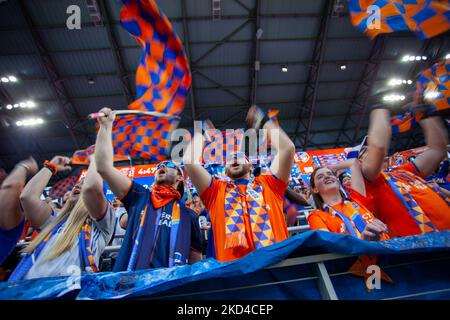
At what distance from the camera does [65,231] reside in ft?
5.67

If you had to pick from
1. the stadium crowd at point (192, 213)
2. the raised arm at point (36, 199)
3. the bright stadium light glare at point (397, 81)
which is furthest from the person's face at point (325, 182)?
the bright stadium light glare at point (397, 81)

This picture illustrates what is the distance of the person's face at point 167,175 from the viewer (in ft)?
6.72

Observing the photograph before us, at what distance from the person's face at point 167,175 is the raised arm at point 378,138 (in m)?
1.49

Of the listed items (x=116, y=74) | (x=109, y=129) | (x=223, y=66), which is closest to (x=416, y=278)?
(x=109, y=129)

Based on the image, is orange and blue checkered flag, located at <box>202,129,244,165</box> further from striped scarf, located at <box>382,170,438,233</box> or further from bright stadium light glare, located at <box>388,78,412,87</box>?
bright stadium light glare, located at <box>388,78,412,87</box>

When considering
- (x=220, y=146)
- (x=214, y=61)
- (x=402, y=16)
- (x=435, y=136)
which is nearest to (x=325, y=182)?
Answer: (x=435, y=136)

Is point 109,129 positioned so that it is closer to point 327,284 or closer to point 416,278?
point 327,284

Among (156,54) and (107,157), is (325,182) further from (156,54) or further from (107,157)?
(156,54)

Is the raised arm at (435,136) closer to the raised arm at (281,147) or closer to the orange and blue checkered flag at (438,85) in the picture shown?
the orange and blue checkered flag at (438,85)

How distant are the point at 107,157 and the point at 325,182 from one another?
1.65m

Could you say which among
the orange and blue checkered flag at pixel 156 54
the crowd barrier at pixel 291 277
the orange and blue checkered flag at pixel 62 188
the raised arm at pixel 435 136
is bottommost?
the crowd barrier at pixel 291 277

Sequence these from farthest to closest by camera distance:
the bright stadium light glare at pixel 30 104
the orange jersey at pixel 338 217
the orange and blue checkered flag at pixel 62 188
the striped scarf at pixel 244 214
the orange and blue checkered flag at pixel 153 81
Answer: the bright stadium light glare at pixel 30 104
the orange and blue checkered flag at pixel 62 188
the orange and blue checkered flag at pixel 153 81
the orange jersey at pixel 338 217
the striped scarf at pixel 244 214

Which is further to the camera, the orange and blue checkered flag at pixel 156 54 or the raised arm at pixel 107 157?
the orange and blue checkered flag at pixel 156 54

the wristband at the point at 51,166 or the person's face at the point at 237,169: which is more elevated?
the person's face at the point at 237,169
